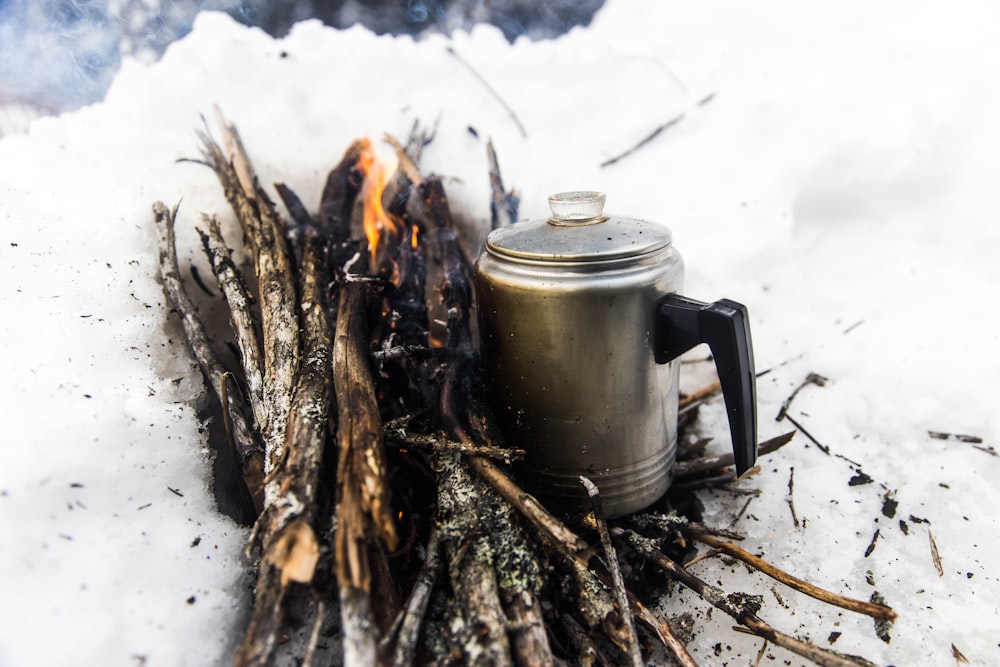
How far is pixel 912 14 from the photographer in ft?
11.3

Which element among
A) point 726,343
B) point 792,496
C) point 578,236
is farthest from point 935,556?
point 578,236

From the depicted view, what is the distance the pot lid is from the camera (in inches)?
62.4

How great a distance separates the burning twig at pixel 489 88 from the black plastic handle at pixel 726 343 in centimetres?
203

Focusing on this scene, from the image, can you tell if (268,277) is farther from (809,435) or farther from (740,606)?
(809,435)

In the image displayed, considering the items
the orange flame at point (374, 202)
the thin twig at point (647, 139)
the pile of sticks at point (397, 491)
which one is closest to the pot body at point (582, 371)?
the pile of sticks at point (397, 491)

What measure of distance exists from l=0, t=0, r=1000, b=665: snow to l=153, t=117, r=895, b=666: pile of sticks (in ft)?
0.49

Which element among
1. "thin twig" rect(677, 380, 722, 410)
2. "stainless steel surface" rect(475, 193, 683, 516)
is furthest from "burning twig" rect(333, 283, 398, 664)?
"thin twig" rect(677, 380, 722, 410)

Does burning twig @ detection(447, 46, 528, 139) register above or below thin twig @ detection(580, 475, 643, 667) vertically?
above

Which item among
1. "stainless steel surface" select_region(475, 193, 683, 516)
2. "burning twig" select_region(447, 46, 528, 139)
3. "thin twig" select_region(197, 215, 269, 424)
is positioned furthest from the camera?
"burning twig" select_region(447, 46, 528, 139)

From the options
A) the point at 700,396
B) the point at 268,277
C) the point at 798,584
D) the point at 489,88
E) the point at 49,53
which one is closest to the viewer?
the point at 798,584

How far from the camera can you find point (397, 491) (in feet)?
6.07

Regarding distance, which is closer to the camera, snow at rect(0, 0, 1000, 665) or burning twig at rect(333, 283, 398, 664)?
burning twig at rect(333, 283, 398, 664)

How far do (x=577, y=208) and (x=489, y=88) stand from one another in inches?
83.6

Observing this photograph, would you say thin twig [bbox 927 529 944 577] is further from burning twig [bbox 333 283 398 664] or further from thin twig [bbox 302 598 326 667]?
thin twig [bbox 302 598 326 667]
